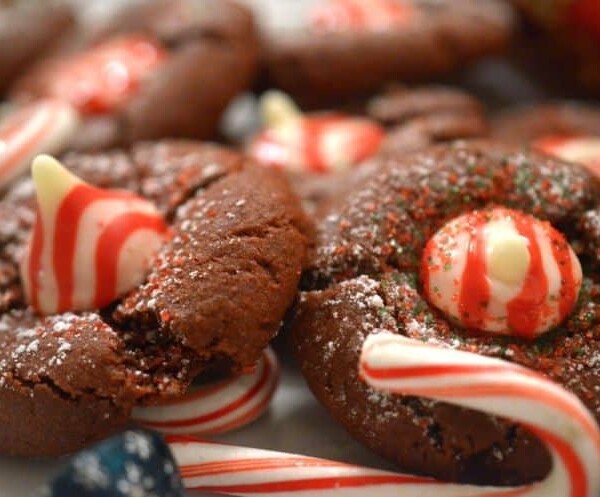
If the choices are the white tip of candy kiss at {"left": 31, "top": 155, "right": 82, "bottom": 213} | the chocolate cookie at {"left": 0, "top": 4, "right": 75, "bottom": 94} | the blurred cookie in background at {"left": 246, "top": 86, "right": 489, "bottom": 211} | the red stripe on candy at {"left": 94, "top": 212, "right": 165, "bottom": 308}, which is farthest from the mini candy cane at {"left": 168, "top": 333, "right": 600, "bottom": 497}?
the chocolate cookie at {"left": 0, "top": 4, "right": 75, "bottom": 94}

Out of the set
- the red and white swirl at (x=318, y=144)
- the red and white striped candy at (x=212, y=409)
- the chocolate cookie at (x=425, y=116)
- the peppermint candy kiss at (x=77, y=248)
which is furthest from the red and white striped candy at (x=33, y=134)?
the chocolate cookie at (x=425, y=116)

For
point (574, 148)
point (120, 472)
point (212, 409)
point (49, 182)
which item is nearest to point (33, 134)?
point (49, 182)

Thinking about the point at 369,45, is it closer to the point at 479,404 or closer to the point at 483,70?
the point at 483,70

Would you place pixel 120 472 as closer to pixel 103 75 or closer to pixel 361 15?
pixel 103 75

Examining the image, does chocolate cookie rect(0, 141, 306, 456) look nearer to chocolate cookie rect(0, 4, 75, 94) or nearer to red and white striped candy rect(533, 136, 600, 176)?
red and white striped candy rect(533, 136, 600, 176)

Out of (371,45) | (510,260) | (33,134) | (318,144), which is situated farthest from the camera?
(371,45)
